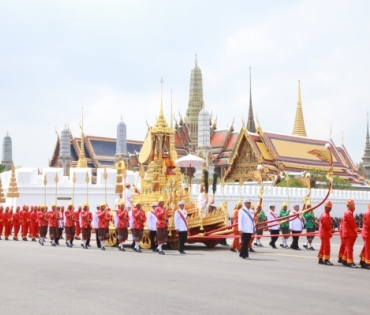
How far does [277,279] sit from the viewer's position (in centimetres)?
1012

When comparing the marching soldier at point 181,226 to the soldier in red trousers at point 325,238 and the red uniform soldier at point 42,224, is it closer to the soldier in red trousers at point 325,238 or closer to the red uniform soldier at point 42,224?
the soldier in red trousers at point 325,238

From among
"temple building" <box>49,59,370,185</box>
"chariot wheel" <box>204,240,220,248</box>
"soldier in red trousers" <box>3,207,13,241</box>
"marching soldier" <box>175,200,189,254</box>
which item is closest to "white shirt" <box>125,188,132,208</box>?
"chariot wheel" <box>204,240,220,248</box>

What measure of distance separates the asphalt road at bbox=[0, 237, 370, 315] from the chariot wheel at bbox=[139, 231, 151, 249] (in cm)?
398

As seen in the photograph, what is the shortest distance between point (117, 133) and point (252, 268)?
160 feet

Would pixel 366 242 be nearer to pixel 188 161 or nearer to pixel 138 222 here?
pixel 138 222

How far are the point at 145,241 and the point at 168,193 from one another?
158cm

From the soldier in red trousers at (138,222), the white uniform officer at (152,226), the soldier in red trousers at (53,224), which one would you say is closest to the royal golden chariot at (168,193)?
the white uniform officer at (152,226)

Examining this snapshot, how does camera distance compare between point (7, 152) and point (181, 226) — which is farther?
point (7, 152)

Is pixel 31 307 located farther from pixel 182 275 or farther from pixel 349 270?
pixel 349 270

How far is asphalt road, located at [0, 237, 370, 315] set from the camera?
24.6ft

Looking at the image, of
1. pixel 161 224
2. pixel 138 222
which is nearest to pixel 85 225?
pixel 138 222

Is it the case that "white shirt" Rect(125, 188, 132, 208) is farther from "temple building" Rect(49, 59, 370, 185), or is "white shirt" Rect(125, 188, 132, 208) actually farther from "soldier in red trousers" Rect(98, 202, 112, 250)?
"temple building" Rect(49, 59, 370, 185)

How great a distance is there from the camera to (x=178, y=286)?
921cm

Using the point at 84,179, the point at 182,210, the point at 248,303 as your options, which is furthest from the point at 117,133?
the point at 248,303
